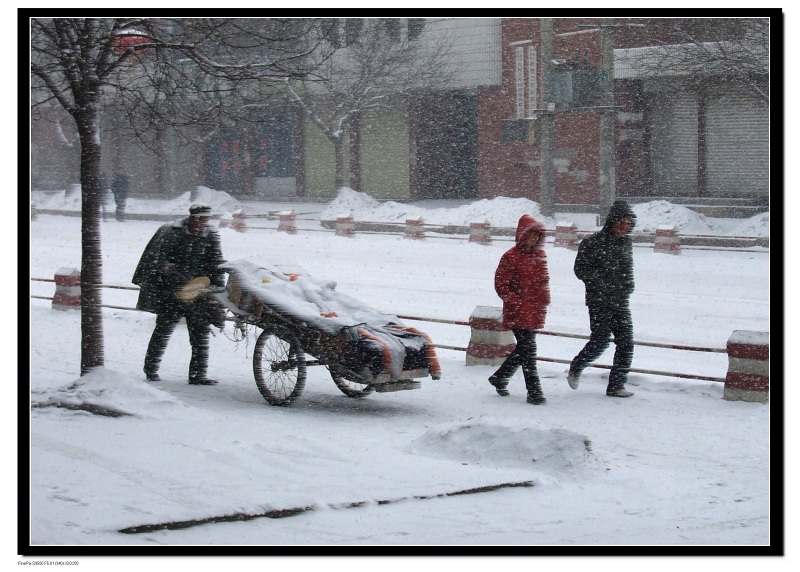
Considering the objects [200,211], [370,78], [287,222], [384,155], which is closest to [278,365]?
[200,211]

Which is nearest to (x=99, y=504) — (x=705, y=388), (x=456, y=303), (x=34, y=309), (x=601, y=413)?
(x=601, y=413)

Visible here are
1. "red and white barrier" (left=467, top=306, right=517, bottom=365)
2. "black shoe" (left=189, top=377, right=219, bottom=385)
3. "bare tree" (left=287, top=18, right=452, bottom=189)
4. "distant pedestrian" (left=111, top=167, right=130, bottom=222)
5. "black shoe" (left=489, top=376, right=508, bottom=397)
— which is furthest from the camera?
"distant pedestrian" (left=111, top=167, right=130, bottom=222)

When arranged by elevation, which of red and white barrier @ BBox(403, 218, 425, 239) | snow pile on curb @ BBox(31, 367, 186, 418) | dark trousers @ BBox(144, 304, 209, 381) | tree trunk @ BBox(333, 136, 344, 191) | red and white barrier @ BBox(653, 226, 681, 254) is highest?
tree trunk @ BBox(333, 136, 344, 191)

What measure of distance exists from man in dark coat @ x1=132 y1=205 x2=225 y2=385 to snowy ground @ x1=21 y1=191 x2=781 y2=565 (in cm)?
68

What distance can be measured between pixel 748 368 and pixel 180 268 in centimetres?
493

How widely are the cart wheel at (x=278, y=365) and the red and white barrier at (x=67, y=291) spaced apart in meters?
5.57

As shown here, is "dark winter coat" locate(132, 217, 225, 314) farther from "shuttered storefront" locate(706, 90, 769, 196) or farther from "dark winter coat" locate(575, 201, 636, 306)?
"shuttered storefront" locate(706, 90, 769, 196)

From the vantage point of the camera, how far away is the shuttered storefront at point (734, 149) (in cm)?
2164

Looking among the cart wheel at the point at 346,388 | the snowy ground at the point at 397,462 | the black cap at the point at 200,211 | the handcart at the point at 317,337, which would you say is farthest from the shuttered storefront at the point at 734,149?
the black cap at the point at 200,211

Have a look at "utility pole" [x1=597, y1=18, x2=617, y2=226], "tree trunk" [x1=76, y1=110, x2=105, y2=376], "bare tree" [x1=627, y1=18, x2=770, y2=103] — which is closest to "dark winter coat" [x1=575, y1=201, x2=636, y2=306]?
"tree trunk" [x1=76, y1=110, x2=105, y2=376]

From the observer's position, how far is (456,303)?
1527 cm

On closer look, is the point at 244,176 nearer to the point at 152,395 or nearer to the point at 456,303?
the point at 456,303

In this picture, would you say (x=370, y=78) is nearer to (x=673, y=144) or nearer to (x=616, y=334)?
(x=673, y=144)

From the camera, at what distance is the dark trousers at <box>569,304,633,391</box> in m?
8.58
